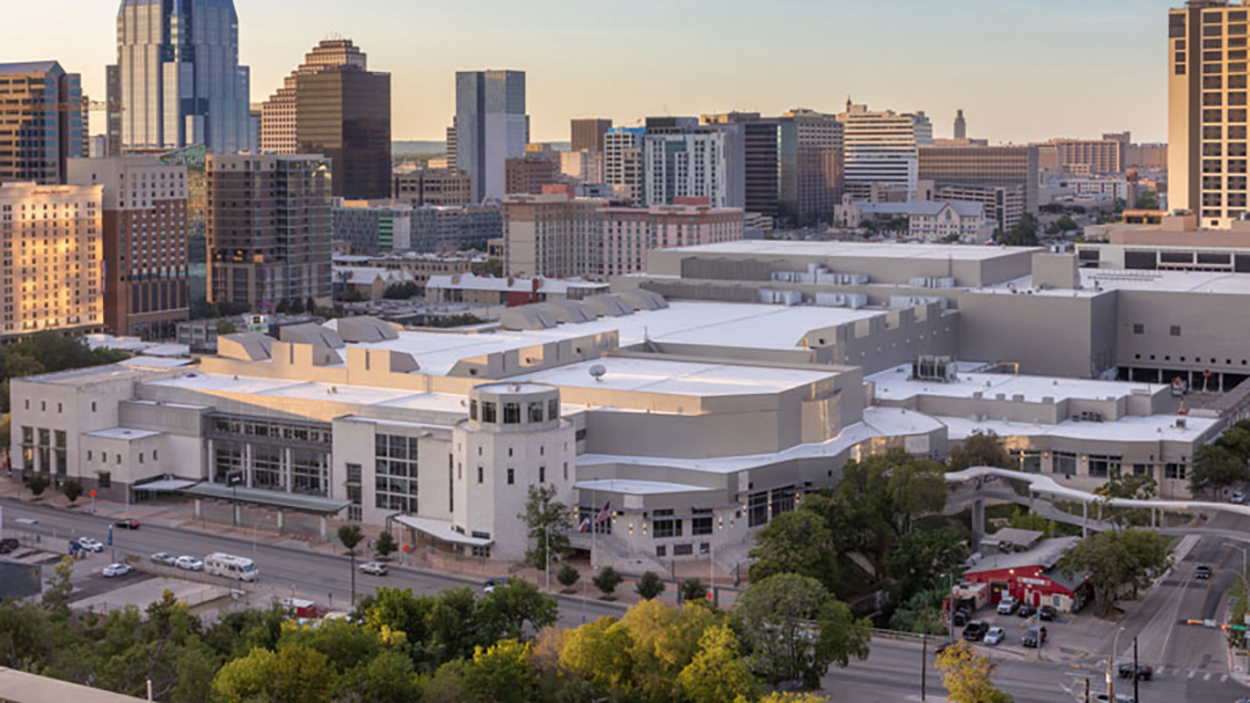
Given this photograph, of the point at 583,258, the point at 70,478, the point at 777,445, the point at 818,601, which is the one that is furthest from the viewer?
the point at 583,258

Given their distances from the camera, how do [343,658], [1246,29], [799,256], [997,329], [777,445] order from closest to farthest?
1. [343,658]
2. [777,445]
3. [997,329]
4. [799,256]
5. [1246,29]

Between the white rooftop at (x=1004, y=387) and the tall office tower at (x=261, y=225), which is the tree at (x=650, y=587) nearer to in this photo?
the white rooftop at (x=1004, y=387)

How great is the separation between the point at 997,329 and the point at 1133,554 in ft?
162

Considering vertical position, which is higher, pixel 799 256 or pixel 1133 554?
pixel 799 256

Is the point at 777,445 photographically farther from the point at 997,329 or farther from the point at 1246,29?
the point at 1246,29

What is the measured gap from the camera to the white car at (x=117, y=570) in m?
60.7

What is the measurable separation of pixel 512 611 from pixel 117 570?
1844cm

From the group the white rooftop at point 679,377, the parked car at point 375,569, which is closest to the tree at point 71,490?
the parked car at point 375,569

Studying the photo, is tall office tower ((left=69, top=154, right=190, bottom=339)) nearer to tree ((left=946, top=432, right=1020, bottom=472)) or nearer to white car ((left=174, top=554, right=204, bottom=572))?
white car ((left=174, top=554, right=204, bottom=572))

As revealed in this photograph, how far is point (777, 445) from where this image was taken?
68938 mm

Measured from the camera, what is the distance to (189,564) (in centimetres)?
6191

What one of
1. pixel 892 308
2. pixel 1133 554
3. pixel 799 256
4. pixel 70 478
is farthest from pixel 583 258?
pixel 1133 554

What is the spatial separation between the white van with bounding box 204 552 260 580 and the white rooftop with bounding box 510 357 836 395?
17316 mm

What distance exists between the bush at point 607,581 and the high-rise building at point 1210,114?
10950 centimetres
